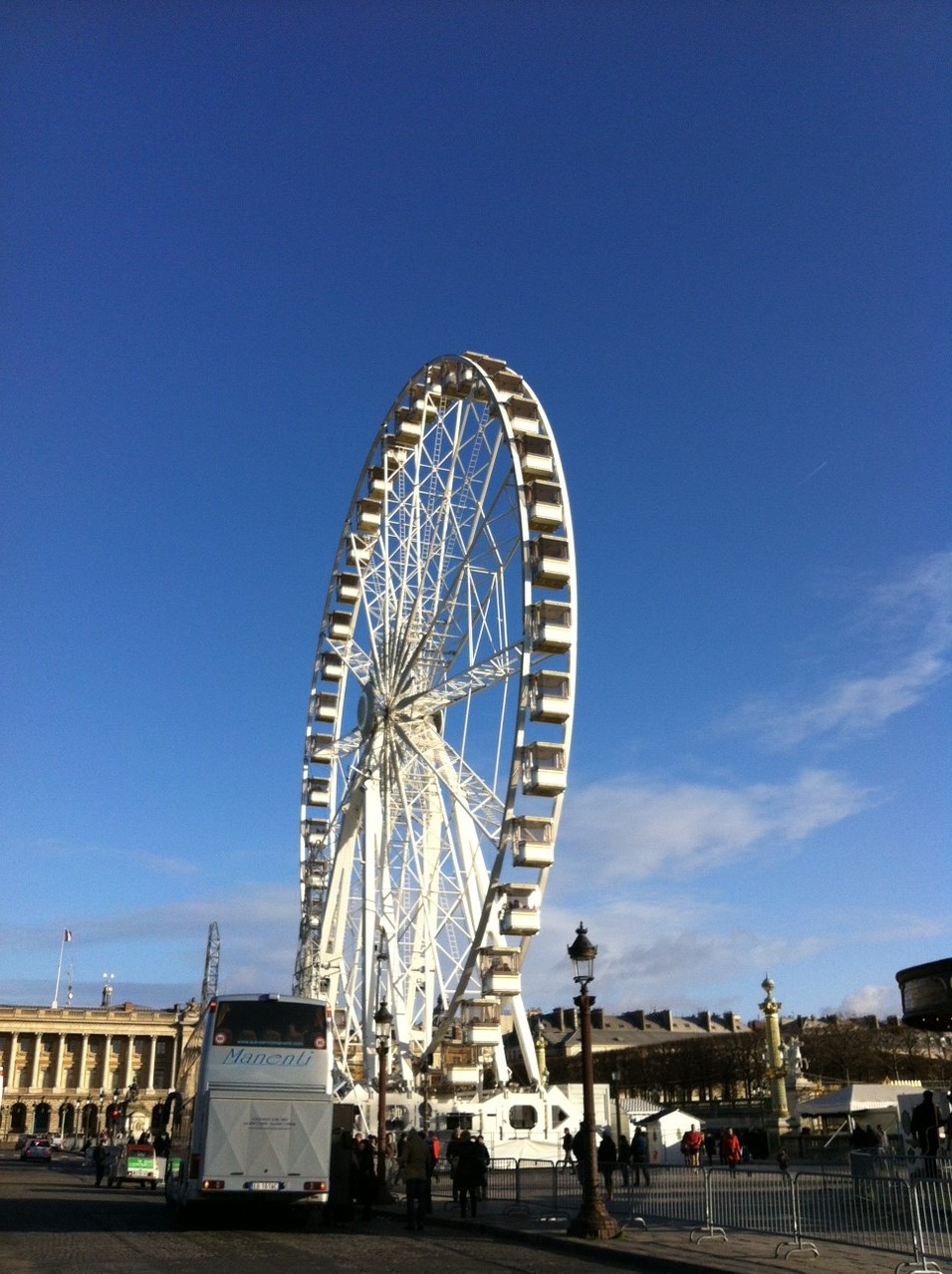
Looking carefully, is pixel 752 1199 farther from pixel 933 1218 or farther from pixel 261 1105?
pixel 261 1105

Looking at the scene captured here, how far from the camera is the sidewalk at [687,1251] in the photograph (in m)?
12.2

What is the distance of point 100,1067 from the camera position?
11562cm

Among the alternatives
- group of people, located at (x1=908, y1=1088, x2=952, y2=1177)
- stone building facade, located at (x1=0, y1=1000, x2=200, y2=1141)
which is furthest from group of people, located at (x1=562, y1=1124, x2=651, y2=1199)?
stone building facade, located at (x1=0, y1=1000, x2=200, y2=1141)

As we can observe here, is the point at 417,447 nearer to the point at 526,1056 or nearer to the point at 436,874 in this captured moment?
the point at 436,874

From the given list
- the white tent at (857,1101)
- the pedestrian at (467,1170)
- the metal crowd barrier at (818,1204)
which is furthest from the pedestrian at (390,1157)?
the white tent at (857,1101)

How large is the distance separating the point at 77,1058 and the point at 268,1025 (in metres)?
108

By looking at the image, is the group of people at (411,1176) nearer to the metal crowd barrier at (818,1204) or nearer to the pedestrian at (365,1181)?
the pedestrian at (365,1181)

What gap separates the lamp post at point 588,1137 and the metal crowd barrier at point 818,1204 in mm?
1114

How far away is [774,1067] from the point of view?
48.2 meters

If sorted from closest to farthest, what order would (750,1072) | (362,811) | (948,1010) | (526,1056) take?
(948,1010) < (526,1056) < (362,811) < (750,1072)

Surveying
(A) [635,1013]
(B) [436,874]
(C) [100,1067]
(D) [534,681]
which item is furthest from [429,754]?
(A) [635,1013]

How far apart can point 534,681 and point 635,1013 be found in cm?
13127

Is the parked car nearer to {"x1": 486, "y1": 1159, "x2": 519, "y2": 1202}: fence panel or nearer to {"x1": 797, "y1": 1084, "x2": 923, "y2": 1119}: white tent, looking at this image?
{"x1": 797, "y1": 1084, "x2": 923, "y2": 1119}: white tent

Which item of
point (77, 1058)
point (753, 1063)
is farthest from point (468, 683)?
point (77, 1058)
